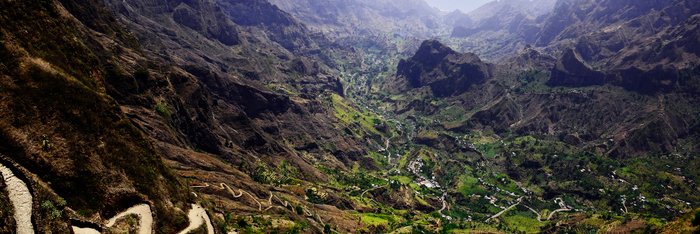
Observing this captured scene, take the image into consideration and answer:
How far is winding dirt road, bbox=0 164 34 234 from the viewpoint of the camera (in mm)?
64719

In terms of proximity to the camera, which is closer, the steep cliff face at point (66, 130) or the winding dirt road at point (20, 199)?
the winding dirt road at point (20, 199)

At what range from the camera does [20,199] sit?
2672 inches

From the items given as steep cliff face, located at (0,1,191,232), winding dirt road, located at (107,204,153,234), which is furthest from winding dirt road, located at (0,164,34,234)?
winding dirt road, located at (107,204,153,234)

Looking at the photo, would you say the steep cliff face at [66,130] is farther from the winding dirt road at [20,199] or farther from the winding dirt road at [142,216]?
the winding dirt road at [142,216]

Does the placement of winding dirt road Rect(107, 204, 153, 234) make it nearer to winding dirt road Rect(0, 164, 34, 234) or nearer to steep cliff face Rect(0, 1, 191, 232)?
steep cliff face Rect(0, 1, 191, 232)

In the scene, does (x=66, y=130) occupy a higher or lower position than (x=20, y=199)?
higher

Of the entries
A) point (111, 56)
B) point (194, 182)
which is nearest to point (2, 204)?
point (194, 182)

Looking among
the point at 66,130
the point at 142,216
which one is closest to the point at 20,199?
the point at 66,130

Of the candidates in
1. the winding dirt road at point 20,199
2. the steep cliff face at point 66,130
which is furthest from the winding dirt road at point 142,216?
the winding dirt road at point 20,199

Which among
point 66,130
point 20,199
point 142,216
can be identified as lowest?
point 142,216

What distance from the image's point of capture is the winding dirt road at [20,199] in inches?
2548

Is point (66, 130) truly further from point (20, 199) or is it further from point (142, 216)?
point (20, 199)

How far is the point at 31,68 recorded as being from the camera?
287 ft

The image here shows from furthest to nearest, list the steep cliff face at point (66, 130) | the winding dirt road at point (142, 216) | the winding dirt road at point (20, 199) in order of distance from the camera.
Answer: the winding dirt road at point (142, 216), the steep cliff face at point (66, 130), the winding dirt road at point (20, 199)
